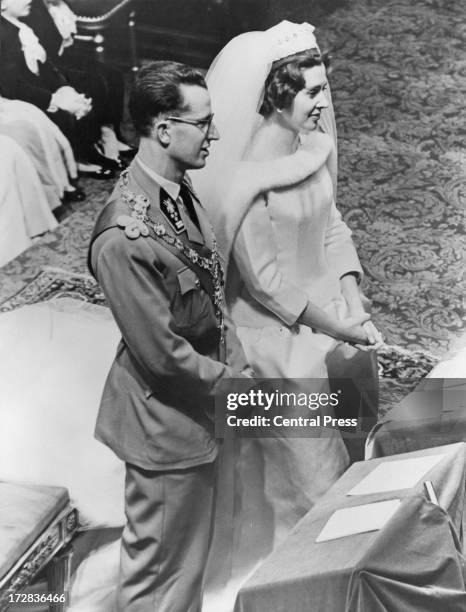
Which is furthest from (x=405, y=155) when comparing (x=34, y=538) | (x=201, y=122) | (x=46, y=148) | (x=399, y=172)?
(x=34, y=538)

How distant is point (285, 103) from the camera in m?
4.41

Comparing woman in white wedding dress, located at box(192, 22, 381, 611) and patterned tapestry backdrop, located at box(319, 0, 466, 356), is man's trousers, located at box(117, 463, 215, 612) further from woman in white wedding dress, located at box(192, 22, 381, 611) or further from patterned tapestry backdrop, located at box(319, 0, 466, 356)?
patterned tapestry backdrop, located at box(319, 0, 466, 356)

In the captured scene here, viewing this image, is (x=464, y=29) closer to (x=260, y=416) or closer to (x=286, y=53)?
(x=286, y=53)

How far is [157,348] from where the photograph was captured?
14.3 ft

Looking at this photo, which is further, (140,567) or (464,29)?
(464,29)

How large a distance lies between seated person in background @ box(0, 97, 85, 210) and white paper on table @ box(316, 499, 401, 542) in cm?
165

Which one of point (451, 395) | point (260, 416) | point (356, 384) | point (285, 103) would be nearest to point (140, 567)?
point (260, 416)

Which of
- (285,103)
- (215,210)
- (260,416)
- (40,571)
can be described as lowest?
(40,571)

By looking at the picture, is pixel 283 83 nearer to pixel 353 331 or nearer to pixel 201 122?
pixel 201 122

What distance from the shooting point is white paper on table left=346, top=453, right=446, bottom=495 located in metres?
4.46

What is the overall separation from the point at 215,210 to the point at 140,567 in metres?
1.41

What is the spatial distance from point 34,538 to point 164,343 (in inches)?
35.7

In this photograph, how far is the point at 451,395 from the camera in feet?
15.0

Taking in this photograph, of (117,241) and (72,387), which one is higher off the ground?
(117,241)
